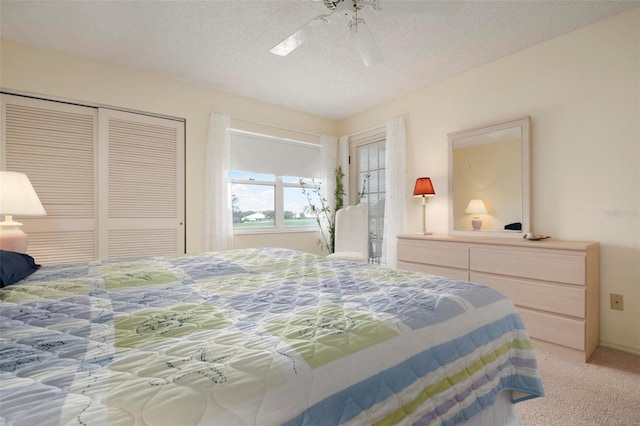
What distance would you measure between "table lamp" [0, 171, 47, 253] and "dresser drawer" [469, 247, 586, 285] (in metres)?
3.60

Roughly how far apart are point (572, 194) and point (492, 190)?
2.09 feet

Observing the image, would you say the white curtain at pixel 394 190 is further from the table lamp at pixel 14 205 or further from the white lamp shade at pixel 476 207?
the table lamp at pixel 14 205

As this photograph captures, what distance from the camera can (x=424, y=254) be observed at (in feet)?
10.5

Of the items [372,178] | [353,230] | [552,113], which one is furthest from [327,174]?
[552,113]

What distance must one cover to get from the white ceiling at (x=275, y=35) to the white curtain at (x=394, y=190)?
0.67 meters

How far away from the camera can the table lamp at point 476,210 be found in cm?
316

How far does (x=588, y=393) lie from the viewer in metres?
1.79

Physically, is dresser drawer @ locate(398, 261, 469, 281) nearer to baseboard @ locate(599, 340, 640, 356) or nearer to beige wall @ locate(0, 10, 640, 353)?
beige wall @ locate(0, 10, 640, 353)

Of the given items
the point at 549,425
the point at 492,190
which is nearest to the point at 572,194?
the point at 492,190

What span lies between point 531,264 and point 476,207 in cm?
93

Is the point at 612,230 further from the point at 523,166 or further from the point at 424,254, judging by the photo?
the point at 424,254

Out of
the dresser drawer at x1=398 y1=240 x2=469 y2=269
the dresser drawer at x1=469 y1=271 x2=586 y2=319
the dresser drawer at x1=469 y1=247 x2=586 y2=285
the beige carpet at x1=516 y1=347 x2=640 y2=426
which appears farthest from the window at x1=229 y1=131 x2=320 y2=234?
the beige carpet at x1=516 y1=347 x2=640 y2=426

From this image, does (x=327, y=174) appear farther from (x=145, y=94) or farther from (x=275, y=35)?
(x=145, y=94)

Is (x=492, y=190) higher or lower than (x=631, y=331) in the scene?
higher
